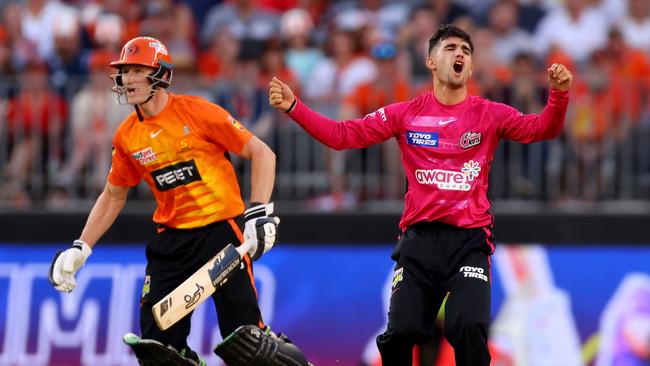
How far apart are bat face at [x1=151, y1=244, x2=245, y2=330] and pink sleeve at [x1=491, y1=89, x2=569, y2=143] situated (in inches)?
76.2

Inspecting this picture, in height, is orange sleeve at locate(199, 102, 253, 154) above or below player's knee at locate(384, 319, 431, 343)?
above

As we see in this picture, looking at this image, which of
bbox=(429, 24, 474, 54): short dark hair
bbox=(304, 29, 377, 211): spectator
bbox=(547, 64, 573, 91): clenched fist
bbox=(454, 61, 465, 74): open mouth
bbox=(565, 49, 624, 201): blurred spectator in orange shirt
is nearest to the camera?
bbox=(547, 64, 573, 91): clenched fist

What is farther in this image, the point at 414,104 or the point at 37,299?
the point at 37,299

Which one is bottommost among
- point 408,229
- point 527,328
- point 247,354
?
point 527,328

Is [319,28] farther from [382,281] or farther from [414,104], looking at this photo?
[414,104]

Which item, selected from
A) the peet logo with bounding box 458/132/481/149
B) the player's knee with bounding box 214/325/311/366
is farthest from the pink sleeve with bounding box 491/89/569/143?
the player's knee with bounding box 214/325/311/366

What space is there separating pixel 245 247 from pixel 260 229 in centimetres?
17

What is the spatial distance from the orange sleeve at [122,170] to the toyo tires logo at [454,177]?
84.1 inches

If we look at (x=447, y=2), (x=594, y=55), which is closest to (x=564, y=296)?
(x=594, y=55)

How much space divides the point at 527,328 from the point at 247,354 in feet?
15.4

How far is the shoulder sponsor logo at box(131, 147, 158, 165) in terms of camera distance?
9.26 meters

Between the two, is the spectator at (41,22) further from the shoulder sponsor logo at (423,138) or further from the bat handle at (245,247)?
the shoulder sponsor logo at (423,138)

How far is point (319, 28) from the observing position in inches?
615

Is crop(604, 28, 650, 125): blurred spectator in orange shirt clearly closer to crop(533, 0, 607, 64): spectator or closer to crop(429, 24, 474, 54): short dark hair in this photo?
crop(533, 0, 607, 64): spectator
